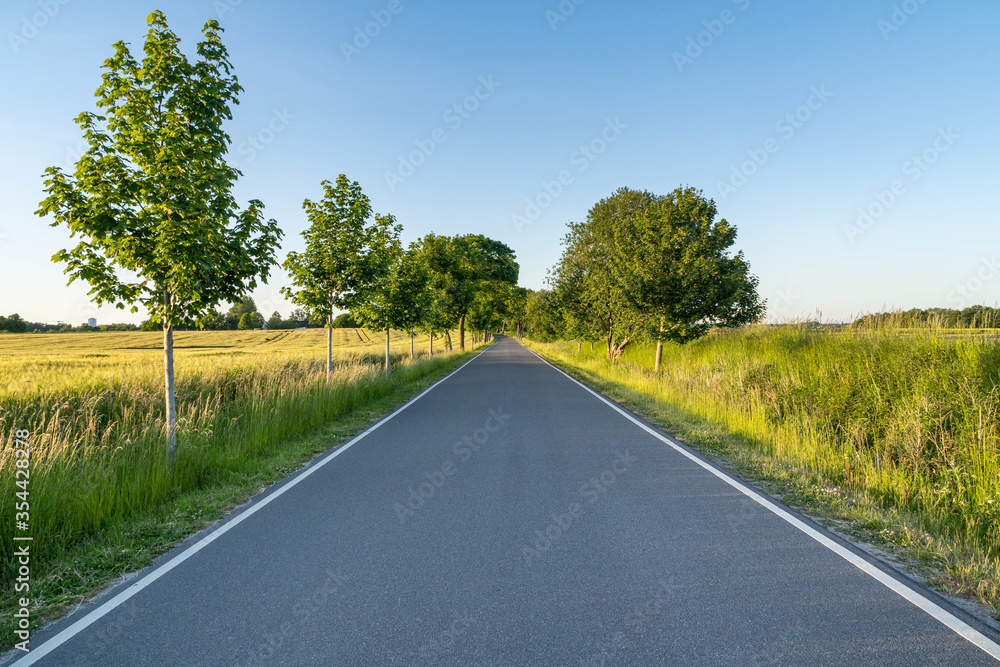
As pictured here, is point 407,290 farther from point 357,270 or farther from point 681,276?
point 681,276

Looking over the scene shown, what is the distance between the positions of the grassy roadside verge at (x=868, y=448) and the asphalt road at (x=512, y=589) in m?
0.51

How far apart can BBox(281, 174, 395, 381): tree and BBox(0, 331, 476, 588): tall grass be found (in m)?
2.29

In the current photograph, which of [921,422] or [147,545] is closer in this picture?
[147,545]

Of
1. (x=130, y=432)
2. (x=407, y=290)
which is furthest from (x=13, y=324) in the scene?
(x=130, y=432)

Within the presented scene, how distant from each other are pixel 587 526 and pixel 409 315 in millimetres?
16565

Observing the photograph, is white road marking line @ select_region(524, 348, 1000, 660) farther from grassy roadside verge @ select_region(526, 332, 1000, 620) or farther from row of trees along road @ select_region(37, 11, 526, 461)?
row of trees along road @ select_region(37, 11, 526, 461)

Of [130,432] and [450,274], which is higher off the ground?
[450,274]

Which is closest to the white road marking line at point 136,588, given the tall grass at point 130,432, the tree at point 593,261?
the tall grass at point 130,432

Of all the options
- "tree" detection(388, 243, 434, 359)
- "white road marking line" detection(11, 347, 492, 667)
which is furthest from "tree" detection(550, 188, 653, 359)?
"white road marking line" detection(11, 347, 492, 667)

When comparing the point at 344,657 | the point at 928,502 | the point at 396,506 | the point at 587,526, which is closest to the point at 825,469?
the point at 928,502

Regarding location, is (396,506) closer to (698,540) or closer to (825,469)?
(698,540)

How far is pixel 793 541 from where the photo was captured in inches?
167

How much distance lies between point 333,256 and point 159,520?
10.7 metres

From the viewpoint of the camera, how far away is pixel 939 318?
9016 millimetres
